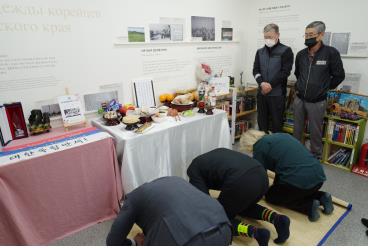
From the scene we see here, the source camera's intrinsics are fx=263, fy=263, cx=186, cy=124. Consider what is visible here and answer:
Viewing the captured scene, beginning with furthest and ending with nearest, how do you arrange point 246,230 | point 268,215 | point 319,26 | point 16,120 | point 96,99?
point 319,26 < point 96,99 < point 16,120 < point 268,215 < point 246,230

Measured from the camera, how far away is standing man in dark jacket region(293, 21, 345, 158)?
273 centimetres

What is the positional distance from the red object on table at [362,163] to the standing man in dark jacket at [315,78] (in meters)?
0.39

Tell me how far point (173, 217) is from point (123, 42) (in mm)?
1933

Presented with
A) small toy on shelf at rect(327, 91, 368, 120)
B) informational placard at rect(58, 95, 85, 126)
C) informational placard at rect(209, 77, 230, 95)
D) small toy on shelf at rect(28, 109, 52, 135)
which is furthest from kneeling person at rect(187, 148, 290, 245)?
small toy on shelf at rect(327, 91, 368, 120)

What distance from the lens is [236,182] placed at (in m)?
1.65

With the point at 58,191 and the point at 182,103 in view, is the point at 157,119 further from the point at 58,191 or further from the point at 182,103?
the point at 58,191

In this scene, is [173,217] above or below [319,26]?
below

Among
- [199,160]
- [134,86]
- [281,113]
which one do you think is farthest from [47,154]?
[281,113]

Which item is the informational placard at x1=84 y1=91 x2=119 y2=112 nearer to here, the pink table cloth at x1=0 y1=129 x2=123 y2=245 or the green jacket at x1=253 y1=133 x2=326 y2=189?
the pink table cloth at x1=0 y1=129 x2=123 y2=245

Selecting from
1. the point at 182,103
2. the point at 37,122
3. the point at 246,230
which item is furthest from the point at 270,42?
the point at 37,122

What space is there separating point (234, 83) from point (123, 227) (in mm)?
3015

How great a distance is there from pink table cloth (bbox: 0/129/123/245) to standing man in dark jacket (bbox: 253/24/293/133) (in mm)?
2043

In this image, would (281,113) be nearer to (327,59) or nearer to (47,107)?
(327,59)

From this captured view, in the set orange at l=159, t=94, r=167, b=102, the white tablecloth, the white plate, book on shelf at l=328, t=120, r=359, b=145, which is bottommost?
book on shelf at l=328, t=120, r=359, b=145
